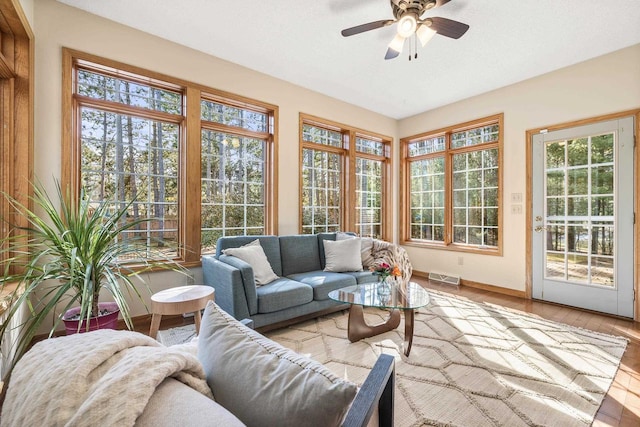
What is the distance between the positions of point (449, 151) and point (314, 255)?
9.70 feet

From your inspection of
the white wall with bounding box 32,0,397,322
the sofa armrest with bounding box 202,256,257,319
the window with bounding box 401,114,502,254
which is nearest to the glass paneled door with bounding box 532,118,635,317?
the window with bounding box 401,114,502,254

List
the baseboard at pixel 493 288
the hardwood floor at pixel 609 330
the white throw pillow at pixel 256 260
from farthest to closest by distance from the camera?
the baseboard at pixel 493 288, the white throw pillow at pixel 256 260, the hardwood floor at pixel 609 330

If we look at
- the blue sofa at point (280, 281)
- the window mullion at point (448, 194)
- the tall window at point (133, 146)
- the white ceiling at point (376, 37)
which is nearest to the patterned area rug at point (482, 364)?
the blue sofa at point (280, 281)

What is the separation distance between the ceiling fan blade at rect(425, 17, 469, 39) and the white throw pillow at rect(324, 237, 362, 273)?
7.55 feet

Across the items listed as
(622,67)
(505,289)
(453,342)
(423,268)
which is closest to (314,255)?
(453,342)

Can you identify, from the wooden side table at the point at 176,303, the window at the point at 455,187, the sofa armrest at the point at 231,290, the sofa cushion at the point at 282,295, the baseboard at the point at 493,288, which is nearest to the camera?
the wooden side table at the point at 176,303

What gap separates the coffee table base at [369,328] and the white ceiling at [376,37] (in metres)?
2.62

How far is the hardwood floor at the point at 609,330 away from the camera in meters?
1.67

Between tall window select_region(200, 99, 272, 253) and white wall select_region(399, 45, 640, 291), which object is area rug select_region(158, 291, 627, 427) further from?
tall window select_region(200, 99, 272, 253)

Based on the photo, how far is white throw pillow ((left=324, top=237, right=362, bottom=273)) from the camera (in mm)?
3453

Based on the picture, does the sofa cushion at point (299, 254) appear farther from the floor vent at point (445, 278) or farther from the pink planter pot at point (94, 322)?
the floor vent at point (445, 278)

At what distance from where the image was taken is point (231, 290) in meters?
2.44

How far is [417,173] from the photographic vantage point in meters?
5.36

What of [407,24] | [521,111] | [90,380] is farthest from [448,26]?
[90,380]
